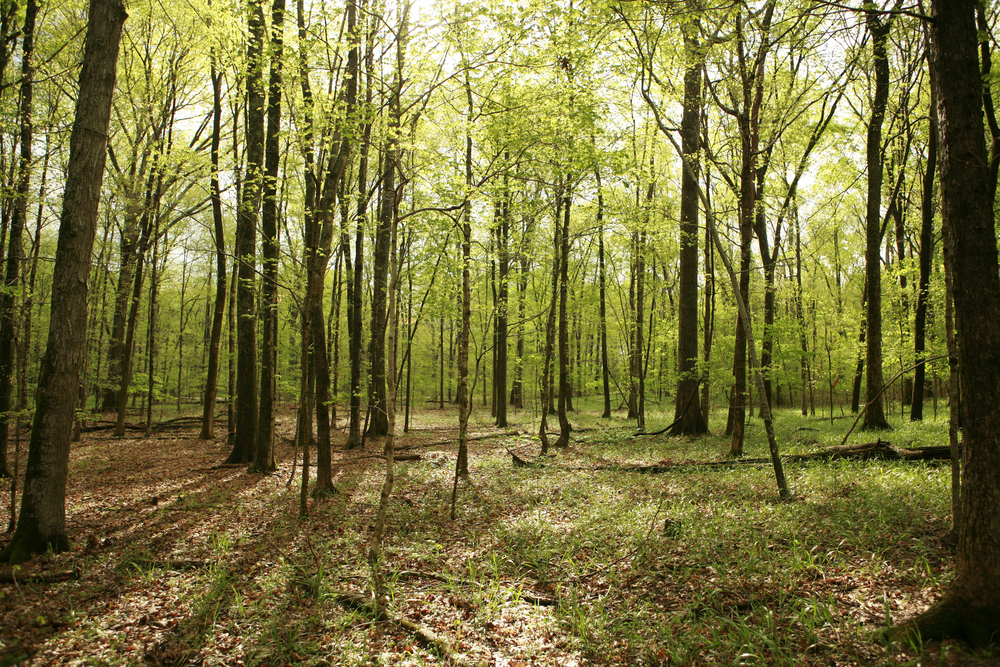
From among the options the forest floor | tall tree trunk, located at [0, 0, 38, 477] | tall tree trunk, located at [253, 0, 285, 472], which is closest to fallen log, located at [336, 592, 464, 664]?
the forest floor

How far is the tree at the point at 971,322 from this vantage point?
3123 mm

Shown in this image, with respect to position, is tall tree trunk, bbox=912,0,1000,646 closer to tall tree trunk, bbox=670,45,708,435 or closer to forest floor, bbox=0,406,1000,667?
forest floor, bbox=0,406,1000,667

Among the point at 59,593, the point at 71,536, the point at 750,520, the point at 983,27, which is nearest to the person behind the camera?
the point at 59,593

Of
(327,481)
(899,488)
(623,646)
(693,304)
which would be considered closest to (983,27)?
(693,304)

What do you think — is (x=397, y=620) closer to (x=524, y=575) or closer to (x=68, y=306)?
(x=524, y=575)

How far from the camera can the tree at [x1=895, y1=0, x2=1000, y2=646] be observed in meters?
3.12

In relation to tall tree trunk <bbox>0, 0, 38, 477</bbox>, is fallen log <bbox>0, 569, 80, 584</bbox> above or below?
below

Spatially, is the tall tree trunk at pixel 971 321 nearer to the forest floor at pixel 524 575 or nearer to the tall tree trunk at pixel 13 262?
the forest floor at pixel 524 575

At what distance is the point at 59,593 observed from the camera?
15.3ft

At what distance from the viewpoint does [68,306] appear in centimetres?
541

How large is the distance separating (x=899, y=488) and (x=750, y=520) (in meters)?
2.02

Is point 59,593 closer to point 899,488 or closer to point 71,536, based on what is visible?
point 71,536

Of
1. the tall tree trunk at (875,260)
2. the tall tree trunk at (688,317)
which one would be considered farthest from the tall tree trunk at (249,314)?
the tall tree trunk at (875,260)

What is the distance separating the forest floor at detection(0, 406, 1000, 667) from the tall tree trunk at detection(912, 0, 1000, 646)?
0.37 meters
